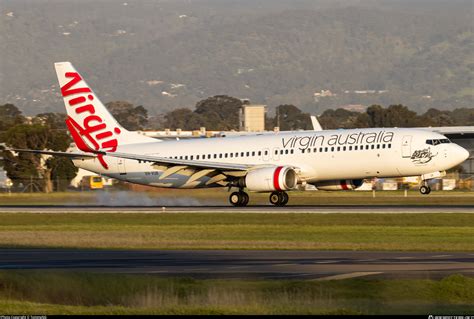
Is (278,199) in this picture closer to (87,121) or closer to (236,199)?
(236,199)

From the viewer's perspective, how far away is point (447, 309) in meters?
21.9

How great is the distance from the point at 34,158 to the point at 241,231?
71.9m

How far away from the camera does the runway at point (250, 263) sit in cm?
2812

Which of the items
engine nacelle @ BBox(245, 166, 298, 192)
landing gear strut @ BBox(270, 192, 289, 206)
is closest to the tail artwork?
landing gear strut @ BBox(270, 192, 289, 206)

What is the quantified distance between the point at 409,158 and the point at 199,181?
12867mm

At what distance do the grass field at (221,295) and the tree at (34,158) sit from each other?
74693mm

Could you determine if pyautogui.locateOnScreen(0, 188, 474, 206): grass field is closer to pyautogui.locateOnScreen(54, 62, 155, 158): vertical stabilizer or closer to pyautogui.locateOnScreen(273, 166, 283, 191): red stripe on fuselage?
pyautogui.locateOnScreen(54, 62, 155, 158): vertical stabilizer

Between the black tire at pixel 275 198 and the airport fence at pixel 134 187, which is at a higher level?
the black tire at pixel 275 198

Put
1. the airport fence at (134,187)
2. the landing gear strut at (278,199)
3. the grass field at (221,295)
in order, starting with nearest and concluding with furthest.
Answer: the grass field at (221,295) < the landing gear strut at (278,199) < the airport fence at (134,187)

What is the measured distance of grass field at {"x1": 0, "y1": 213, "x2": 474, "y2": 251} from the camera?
3994 cm

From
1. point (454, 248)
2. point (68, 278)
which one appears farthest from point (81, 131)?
point (68, 278)

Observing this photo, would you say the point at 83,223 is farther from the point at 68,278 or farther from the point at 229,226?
the point at 68,278

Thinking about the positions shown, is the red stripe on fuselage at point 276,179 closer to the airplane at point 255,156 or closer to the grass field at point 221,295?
the airplane at point 255,156

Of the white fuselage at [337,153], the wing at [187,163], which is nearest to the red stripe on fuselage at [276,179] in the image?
the white fuselage at [337,153]
